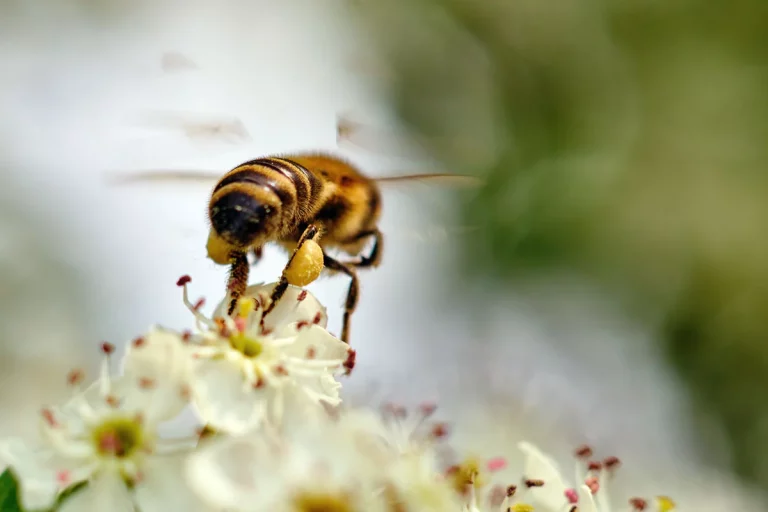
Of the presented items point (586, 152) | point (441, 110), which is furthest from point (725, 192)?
point (441, 110)

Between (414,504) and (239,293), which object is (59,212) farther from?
(414,504)

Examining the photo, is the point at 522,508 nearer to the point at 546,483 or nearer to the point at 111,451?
the point at 546,483

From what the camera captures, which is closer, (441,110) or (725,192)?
(725,192)

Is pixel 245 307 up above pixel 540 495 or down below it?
above

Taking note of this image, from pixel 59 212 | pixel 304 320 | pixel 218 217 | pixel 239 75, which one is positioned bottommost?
pixel 59 212

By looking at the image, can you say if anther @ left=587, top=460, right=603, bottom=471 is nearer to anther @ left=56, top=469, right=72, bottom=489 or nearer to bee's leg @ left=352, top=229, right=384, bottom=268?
bee's leg @ left=352, top=229, right=384, bottom=268

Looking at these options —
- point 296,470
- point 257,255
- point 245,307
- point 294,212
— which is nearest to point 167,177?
point 257,255
